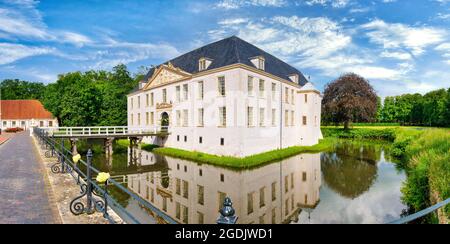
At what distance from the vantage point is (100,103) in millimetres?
36906

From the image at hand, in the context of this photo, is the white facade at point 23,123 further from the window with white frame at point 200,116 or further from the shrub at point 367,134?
the shrub at point 367,134

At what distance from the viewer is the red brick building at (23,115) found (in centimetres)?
5175

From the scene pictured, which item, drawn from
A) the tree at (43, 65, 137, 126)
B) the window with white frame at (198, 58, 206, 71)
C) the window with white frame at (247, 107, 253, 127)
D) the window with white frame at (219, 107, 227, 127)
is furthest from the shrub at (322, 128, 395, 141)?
the tree at (43, 65, 137, 126)

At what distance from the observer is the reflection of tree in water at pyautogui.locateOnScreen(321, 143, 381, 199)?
47.5 ft

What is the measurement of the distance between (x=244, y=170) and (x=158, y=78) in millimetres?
17170

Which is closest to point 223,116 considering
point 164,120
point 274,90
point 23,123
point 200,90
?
point 200,90

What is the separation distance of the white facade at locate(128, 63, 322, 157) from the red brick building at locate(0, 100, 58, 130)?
34.8 m

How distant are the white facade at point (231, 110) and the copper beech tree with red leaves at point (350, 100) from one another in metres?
12.6

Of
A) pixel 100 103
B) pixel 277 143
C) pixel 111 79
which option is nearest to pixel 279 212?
pixel 277 143

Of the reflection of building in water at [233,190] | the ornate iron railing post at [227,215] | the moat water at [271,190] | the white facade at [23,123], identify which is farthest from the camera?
the white facade at [23,123]

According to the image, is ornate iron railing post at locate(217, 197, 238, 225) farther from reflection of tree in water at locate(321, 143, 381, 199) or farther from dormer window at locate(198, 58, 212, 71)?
dormer window at locate(198, 58, 212, 71)

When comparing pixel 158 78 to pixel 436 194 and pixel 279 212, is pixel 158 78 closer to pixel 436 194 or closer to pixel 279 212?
pixel 279 212

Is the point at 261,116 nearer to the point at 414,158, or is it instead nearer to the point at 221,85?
the point at 221,85

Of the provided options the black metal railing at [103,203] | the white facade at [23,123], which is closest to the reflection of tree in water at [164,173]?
the black metal railing at [103,203]
